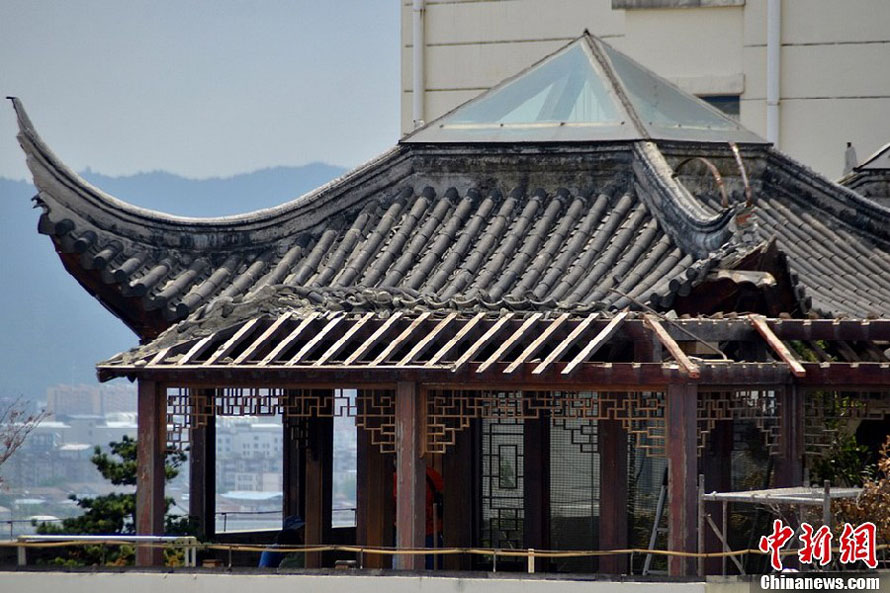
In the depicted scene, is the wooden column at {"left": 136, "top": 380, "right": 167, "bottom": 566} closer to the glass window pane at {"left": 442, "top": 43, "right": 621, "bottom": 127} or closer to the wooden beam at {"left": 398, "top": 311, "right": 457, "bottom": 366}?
the wooden beam at {"left": 398, "top": 311, "right": 457, "bottom": 366}

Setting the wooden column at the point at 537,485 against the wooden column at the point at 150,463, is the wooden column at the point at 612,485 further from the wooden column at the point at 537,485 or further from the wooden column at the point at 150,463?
the wooden column at the point at 150,463

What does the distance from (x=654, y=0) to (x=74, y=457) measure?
131ft

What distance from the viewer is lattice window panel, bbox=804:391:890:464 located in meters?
16.7

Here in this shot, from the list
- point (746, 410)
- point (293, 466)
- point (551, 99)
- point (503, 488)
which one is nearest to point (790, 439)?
point (746, 410)

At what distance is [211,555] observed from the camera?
67.1 feet

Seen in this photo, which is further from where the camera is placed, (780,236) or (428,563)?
(780,236)

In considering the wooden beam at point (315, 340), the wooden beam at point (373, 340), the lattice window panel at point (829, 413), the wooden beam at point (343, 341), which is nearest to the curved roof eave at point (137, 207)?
the wooden beam at point (315, 340)

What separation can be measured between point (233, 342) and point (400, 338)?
1.45 metres

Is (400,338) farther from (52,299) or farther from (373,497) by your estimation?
(52,299)

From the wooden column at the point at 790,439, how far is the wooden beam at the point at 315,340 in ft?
12.2

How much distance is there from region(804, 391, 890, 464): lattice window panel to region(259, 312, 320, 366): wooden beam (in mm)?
4191

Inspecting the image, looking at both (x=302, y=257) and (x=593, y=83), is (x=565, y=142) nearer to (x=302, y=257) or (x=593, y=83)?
(x=593, y=83)

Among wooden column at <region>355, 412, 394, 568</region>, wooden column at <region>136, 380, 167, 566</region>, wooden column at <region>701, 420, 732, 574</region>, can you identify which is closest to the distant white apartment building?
wooden column at <region>355, 412, 394, 568</region>

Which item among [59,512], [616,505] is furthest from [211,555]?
[59,512]
